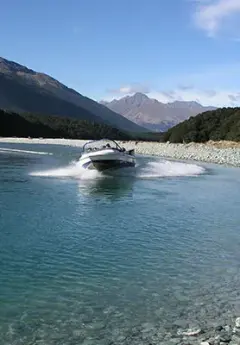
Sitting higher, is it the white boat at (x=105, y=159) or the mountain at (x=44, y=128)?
the mountain at (x=44, y=128)

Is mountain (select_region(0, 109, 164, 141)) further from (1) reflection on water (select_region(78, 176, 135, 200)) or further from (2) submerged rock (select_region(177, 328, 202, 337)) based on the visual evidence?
(2) submerged rock (select_region(177, 328, 202, 337))

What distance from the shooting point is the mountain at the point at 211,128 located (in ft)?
290

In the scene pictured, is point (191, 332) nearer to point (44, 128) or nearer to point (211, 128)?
point (211, 128)

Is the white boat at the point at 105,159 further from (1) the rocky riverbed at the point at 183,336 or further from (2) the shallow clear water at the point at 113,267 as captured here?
(1) the rocky riverbed at the point at 183,336

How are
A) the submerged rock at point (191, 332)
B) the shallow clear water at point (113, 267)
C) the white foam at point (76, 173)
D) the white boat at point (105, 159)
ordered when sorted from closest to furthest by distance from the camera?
the submerged rock at point (191, 332) → the shallow clear water at point (113, 267) → the white foam at point (76, 173) → the white boat at point (105, 159)

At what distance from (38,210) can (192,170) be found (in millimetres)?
25167

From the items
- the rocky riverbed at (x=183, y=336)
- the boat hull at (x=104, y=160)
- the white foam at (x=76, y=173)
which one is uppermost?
the boat hull at (x=104, y=160)

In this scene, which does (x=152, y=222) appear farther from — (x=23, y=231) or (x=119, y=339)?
(x=119, y=339)

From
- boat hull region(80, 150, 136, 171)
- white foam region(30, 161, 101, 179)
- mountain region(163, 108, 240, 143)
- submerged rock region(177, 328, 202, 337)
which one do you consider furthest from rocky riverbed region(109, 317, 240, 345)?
mountain region(163, 108, 240, 143)

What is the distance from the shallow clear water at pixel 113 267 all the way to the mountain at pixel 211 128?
6519 cm

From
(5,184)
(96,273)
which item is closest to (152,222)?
(96,273)

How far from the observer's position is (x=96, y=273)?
37.2 ft

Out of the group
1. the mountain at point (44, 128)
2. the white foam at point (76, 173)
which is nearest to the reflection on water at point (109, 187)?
the white foam at point (76, 173)

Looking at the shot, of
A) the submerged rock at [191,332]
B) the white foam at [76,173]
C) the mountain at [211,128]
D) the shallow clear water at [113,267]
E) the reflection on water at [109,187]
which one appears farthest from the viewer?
the mountain at [211,128]
